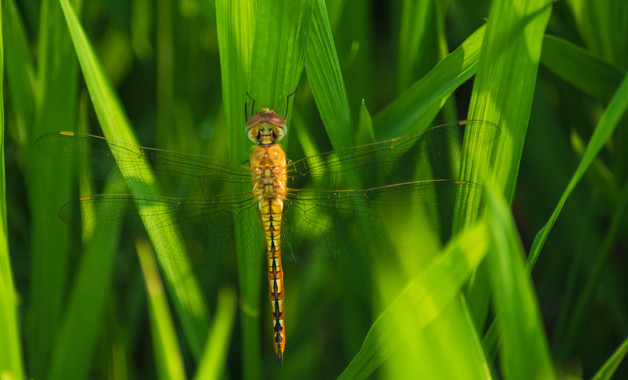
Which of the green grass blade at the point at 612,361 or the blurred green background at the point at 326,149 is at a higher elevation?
the blurred green background at the point at 326,149

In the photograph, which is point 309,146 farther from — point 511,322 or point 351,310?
point 511,322

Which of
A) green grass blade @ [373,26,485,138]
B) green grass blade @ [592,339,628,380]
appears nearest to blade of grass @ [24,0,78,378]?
green grass blade @ [373,26,485,138]

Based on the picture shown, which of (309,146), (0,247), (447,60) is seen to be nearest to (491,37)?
(447,60)

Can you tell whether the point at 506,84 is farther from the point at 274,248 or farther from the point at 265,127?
the point at 274,248

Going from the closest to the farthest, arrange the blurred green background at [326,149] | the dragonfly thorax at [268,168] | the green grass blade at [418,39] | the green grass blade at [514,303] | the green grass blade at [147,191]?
1. the green grass blade at [514,303]
2. the blurred green background at [326,149]
3. the green grass blade at [147,191]
4. the green grass blade at [418,39]
5. the dragonfly thorax at [268,168]

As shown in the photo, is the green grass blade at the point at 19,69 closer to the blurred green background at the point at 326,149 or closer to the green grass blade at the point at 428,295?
the blurred green background at the point at 326,149

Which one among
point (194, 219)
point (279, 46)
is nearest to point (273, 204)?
point (194, 219)

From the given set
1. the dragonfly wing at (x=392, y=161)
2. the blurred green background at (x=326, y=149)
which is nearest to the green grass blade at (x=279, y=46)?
the blurred green background at (x=326, y=149)
